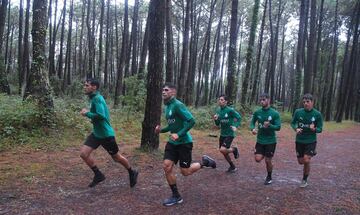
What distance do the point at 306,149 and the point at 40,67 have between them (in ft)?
27.7

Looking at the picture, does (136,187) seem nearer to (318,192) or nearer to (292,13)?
(318,192)

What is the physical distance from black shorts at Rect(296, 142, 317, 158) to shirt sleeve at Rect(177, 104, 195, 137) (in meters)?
3.00

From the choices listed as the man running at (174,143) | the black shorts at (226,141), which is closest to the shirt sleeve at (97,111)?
the man running at (174,143)

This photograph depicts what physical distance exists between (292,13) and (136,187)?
43.4 meters

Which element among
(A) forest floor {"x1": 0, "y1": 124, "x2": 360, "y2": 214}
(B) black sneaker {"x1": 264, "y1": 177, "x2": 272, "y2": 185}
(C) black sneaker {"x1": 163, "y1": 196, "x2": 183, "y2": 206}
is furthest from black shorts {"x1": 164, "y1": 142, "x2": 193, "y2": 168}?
(B) black sneaker {"x1": 264, "y1": 177, "x2": 272, "y2": 185}

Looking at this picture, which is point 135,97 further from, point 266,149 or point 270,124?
point 270,124

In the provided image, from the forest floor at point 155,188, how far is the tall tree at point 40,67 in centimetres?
175

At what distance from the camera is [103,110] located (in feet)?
22.9

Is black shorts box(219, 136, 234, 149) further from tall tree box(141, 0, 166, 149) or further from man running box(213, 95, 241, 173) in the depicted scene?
tall tree box(141, 0, 166, 149)

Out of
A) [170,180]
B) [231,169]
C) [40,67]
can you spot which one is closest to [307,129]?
[231,169]

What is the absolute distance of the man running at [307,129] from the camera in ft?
25.8

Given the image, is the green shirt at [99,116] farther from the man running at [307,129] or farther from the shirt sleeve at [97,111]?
the man running at [307,129]

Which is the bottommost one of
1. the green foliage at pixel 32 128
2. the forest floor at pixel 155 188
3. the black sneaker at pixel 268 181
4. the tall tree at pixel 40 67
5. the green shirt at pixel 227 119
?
the forest floor at pixel 155 188

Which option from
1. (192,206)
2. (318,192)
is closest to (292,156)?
(318,192)
